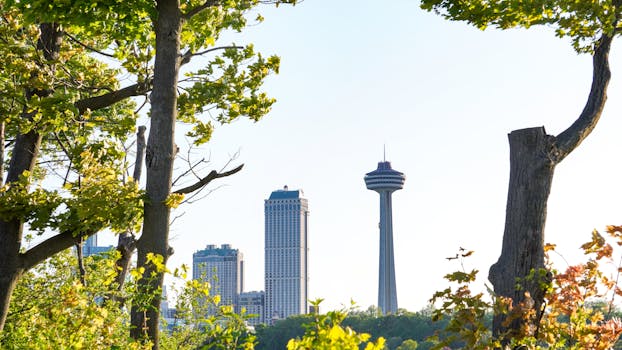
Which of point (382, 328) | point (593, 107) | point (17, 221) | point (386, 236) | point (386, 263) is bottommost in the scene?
point (17, 221)

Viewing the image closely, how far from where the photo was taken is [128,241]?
13.2 m

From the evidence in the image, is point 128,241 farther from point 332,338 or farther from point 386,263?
point 386,263

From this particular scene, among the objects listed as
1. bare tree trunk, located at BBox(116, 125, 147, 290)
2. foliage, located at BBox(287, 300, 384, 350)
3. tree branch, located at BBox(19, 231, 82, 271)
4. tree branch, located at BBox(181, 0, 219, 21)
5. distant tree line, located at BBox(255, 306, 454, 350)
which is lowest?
foliage, located at BBox(287, 300, 384, 350)

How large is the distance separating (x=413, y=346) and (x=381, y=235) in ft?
305

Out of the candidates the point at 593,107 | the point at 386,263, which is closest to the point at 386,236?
the point at 386,263

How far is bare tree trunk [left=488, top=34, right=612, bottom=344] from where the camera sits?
8031 mm

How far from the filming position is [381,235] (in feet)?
630

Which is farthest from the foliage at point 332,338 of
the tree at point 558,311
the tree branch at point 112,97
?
the tree branch at point 112,97

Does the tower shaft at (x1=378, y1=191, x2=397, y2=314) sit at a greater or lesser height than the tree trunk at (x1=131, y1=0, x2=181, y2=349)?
greater

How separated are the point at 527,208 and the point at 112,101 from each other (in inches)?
243

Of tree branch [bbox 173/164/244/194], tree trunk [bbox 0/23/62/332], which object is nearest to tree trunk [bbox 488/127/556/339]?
tree branch [bbox 173/164/244/194]

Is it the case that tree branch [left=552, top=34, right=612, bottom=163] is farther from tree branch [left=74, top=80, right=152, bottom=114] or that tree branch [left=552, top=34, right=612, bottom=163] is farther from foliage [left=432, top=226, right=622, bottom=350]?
tree branch [left=74, top=80, right=152, bottom=114]

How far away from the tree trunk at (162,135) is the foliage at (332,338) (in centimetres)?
490

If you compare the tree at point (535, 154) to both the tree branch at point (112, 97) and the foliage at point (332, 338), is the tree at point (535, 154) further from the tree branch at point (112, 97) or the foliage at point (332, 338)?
the tree branch at point (112, 97)
